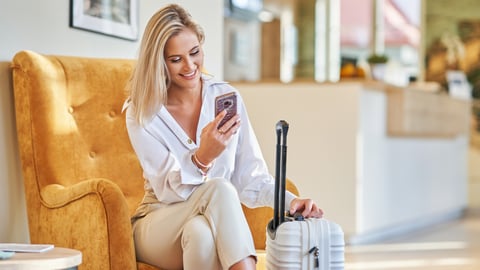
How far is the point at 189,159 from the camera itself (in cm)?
240

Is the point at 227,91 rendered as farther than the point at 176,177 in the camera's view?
Yes

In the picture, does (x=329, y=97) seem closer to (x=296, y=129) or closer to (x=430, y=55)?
(x=296, y=129)

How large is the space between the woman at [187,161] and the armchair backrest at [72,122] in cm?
36

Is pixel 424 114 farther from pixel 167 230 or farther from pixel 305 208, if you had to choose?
pixel 167 230

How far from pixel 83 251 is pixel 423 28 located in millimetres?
8946

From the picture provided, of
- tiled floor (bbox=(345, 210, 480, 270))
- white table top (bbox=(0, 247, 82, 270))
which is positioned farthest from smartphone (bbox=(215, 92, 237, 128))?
tiled floor (bbox=(345, 210, 480, 270))

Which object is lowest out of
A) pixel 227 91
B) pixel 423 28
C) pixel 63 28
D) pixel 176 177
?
pixel 176 177

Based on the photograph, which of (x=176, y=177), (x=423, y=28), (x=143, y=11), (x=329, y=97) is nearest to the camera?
(x=176, y=177)

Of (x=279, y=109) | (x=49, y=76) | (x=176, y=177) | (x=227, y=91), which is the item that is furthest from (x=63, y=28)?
(x=279, y=109)

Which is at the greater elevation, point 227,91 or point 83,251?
point 227,91

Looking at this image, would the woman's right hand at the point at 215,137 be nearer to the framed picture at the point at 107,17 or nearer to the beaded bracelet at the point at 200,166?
the beaded bracelet at the point at 200,166

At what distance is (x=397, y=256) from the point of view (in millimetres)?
5277

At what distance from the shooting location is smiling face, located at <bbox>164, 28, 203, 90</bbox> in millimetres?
2473

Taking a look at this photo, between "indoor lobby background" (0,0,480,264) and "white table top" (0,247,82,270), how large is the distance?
2.42ft
